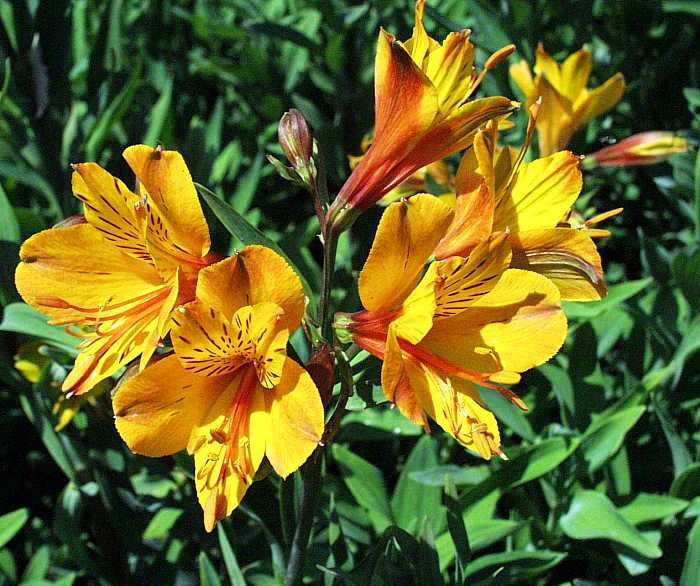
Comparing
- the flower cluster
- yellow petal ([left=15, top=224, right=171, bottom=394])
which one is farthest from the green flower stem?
yellow petal ([left=15, top=224, right=171, bottom=394])

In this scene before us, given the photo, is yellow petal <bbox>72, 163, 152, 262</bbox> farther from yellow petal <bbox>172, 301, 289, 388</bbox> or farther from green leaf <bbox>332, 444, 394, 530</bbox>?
green leaf <bbox>332, 444, 394, 530</bbox>

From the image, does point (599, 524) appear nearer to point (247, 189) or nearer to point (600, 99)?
point (600, 99)

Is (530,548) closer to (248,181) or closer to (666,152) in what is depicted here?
(666,152)

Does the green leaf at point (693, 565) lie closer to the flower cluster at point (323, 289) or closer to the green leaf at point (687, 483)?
the green leaf at point (687, 483)

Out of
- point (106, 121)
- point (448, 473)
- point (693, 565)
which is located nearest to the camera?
point (693, 565)

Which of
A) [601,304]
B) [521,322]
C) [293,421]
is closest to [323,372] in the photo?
[293,421]

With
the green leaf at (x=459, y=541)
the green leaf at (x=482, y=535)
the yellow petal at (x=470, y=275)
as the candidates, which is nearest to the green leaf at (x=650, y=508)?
the green leaf at (x=482, y=535)

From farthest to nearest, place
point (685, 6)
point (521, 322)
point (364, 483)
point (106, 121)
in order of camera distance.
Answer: point (685, 6)
point (106, 121)
point (364, 483)
point (521, 322)
